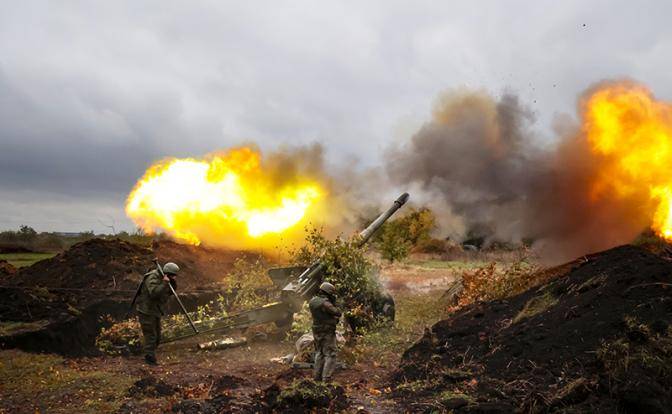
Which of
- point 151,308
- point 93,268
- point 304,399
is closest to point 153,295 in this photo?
point 151,308

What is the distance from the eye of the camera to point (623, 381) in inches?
241

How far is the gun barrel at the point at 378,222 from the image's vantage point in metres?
13.9

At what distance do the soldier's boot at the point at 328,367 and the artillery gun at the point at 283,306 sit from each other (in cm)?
340

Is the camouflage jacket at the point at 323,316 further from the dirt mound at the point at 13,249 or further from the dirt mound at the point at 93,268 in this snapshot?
the dirt mound at the point at 13,249

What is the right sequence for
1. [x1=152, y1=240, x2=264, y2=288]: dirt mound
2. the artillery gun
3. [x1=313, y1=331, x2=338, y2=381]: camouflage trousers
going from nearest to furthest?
1. [x1=313, y1=331, x2=338, y2=381]: camouflage trousers
2. the artillery gun
3. [x1=152, y1=240, x2=264, y2=288]: dirt mound

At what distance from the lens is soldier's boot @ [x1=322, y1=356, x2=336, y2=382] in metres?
9.17

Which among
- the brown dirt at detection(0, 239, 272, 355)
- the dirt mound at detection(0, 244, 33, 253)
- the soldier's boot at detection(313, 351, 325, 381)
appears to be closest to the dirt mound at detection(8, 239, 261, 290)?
the brown dirt at detection(0, 239, 272, 355)

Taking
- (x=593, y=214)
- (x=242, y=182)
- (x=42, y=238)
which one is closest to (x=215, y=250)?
(x=242, y=182)

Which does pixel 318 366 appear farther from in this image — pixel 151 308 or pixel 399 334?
pixel 399 334

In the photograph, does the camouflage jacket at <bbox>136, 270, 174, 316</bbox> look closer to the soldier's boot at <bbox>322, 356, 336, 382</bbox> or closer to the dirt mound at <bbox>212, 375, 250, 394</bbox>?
the dirt mound at <bbox>212, 375, 250, 394</bbox>

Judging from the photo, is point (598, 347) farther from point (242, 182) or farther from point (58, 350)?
point (242, 182)

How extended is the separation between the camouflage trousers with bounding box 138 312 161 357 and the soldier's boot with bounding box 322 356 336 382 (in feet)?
13.1

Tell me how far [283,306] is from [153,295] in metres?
3.25

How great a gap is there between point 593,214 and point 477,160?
3.65 m
